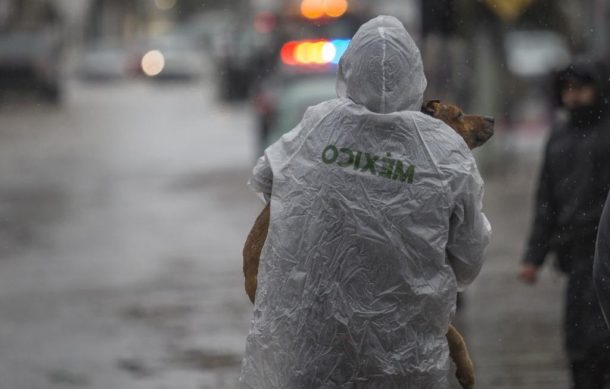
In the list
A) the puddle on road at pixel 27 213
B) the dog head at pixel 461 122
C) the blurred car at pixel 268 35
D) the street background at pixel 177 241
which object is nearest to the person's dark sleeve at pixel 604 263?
the dog head at pixel 461 122

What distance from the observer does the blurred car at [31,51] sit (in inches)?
1496

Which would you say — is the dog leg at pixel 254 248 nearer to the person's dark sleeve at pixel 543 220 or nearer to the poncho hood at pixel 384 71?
the poncho hood at pixel 384 71

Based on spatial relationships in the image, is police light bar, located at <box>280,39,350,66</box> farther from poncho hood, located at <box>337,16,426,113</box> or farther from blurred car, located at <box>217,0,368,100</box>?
poncho hood, located at <box>337,16,426,113</box>

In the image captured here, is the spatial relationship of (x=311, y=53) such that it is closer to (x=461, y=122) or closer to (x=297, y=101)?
(x=297, y=101)

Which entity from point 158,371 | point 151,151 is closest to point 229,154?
point 151,151

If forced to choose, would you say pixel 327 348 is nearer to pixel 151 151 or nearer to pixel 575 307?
pixel 575 307

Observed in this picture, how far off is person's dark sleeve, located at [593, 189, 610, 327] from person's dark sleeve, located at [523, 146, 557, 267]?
2563mm

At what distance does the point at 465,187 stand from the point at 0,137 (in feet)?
85.8

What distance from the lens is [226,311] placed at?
10.1 metres

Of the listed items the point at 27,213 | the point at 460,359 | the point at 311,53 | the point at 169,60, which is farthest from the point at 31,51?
the point at 460,359

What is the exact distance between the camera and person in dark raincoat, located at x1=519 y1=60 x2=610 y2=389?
5.86 meters

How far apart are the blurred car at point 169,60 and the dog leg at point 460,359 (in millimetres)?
51127

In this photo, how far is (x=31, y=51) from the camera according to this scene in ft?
125

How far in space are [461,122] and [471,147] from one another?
0.08 meters
